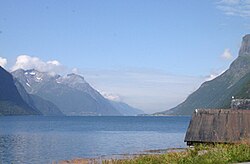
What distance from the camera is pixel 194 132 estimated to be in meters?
42.3

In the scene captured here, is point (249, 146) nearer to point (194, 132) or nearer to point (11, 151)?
point (194, 132)

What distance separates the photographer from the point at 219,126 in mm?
41469

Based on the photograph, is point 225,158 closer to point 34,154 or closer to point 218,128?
point 218,128

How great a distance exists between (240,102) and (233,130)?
33.7ft

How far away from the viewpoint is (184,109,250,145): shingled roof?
4016cm

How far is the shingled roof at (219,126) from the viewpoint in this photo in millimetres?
40156

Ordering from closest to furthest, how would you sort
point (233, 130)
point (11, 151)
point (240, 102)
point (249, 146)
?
point (249, 146) < point (233, 130) < point (240, 102) < point (11, 151)

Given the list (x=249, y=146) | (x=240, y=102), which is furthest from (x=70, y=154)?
(x=249, y=146)

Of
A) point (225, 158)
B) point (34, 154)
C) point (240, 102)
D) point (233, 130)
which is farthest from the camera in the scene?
point (34, 154)

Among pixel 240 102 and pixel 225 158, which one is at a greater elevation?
pixel 240 102

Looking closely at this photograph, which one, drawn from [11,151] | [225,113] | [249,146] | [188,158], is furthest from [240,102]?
[11,151]

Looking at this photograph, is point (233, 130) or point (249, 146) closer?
point (249, 146)

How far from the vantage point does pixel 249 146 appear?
28062mm

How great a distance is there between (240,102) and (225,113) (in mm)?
8426
